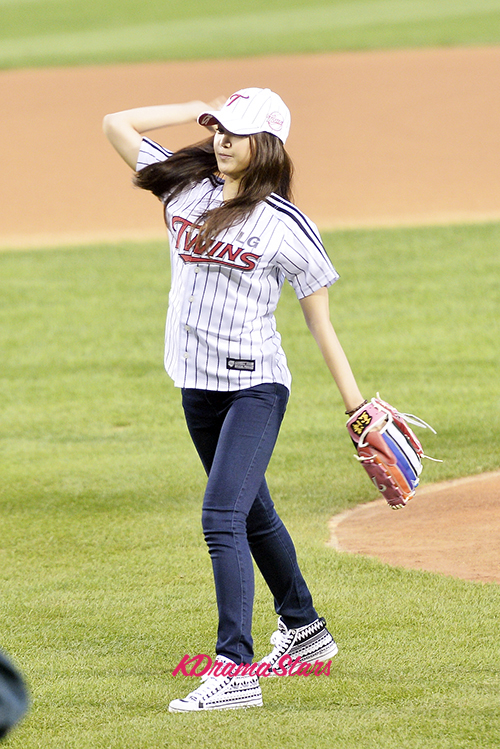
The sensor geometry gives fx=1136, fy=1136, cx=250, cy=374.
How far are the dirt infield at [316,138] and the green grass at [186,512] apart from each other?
139 inches

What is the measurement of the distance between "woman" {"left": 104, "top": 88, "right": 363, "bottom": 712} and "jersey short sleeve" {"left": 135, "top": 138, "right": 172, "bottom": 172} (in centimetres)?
8

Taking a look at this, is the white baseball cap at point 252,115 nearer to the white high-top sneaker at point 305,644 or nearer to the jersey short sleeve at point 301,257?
the jersey short sleeve at point 301,257

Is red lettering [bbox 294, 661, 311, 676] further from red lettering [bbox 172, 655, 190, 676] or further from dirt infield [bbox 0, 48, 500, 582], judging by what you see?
dirt infield [bbox 0, 48, 500, 582]

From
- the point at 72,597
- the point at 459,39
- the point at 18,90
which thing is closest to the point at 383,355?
the point at 72,597

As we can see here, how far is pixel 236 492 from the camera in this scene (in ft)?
12.2

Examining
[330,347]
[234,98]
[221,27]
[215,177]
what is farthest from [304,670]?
[221,27]

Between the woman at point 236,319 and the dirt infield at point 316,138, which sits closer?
the woman at point 236,319

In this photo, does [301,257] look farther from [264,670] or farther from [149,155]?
[264,670]

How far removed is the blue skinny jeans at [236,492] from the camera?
3684 mm

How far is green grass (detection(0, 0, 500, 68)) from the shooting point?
99.2 feet

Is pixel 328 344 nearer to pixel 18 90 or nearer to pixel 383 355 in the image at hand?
pixel 383 355

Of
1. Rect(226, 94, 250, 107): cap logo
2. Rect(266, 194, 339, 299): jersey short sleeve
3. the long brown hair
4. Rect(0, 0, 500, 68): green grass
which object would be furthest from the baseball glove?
Rect(0, 0, 500, 68): green grass

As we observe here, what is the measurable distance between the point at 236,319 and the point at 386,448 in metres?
0.67

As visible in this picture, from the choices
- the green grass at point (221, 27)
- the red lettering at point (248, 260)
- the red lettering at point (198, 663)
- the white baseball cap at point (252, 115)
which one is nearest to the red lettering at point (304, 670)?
the red lettering at point (198, 663)
